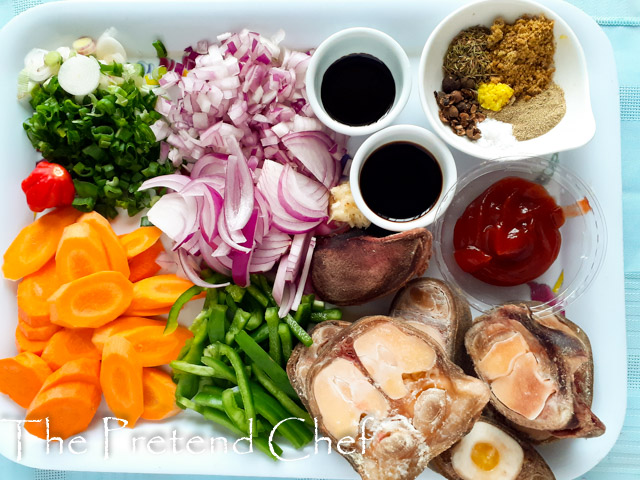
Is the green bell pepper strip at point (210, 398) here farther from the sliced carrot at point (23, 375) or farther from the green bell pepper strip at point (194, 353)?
the sliced carrot at point (23, 375)

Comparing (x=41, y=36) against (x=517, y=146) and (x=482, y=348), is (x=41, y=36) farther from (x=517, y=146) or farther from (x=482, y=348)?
(x=482, y=348)

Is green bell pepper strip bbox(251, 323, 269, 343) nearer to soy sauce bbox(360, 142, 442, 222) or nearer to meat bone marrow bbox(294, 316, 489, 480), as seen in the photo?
meat bone marrow bbox(294, 316, 489, 480)

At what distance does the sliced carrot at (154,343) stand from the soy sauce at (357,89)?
1.00m

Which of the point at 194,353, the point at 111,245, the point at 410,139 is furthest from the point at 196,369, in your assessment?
the point at 410,139

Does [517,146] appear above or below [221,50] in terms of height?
below

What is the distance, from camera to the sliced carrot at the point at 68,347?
205cm

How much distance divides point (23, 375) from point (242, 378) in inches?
32.1

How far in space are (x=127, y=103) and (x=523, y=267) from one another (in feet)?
4.93

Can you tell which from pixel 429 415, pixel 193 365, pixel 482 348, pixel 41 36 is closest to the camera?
pixel 429 415

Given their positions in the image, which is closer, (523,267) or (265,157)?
(523,267)

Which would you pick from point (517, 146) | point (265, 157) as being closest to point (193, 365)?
point (265, 157)

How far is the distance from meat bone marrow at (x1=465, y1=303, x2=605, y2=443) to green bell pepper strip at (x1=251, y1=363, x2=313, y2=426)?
630 mm

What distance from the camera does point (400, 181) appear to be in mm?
1975

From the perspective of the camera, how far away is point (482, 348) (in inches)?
71.8
